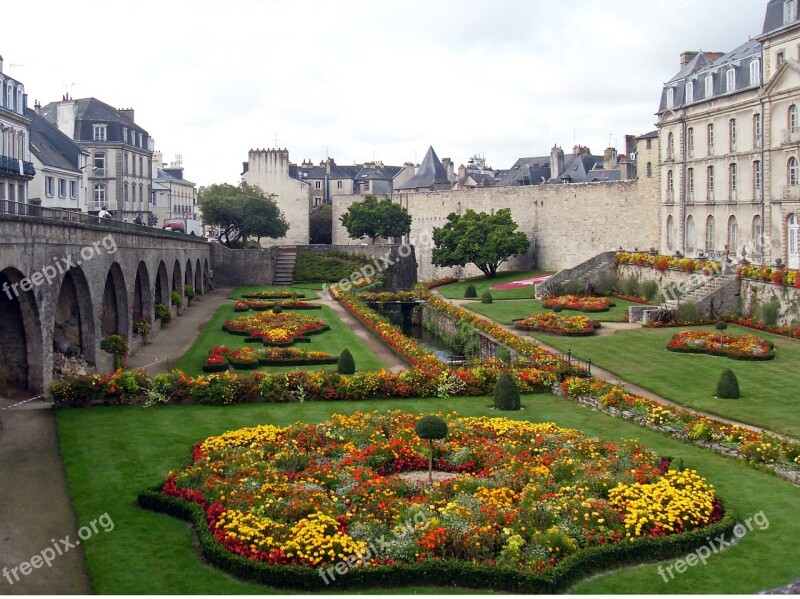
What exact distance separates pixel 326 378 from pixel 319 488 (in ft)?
30.2

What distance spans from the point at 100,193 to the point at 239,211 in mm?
16343

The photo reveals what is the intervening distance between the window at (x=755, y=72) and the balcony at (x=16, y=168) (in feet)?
111

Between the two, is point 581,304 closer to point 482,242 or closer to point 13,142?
point 482,242

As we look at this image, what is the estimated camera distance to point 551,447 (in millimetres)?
17859

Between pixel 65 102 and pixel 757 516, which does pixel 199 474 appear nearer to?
pixel 757 516

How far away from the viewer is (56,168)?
44938 millimetres

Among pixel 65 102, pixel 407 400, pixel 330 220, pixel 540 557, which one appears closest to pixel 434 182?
pixel 330 220

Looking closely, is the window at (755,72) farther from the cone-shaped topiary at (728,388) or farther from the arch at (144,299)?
the arch at (144,299)

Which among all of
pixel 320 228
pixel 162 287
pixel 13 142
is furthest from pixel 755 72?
pixel 320 228

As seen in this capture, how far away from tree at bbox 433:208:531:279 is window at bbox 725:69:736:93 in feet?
66.5

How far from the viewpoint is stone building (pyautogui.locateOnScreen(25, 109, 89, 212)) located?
43.5m

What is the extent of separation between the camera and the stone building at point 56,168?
43525 mm

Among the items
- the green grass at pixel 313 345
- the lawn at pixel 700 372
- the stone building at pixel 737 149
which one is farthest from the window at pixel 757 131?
the green grass at pixel 313 345

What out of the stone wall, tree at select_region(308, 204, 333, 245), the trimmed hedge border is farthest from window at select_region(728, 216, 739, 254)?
tree at select_region(308, 204, 333, 245)
